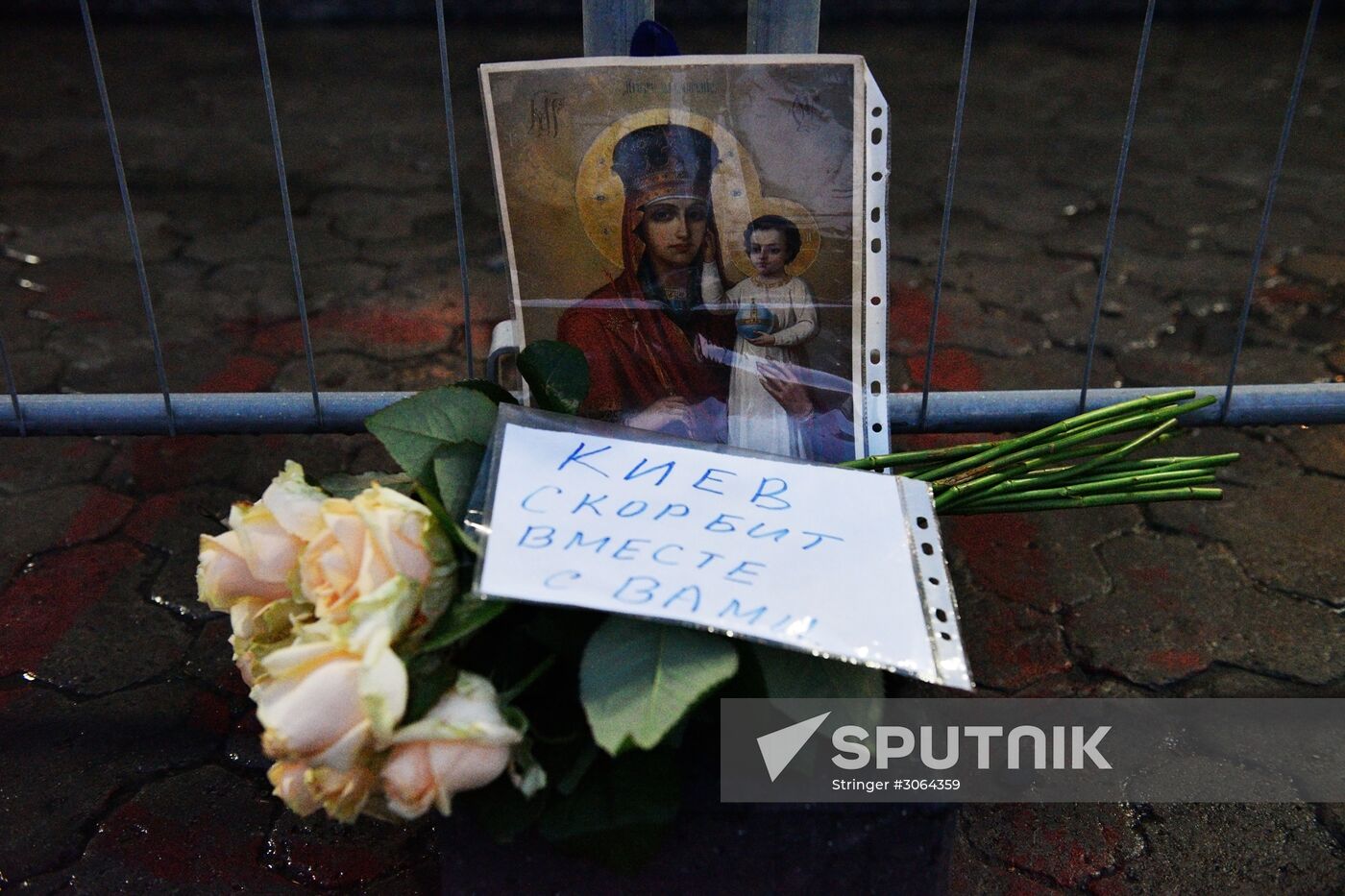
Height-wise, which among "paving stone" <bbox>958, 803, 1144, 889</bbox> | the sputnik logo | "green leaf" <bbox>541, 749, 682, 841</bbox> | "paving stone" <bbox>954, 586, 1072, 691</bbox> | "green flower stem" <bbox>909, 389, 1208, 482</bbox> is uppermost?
"green flower stem" <bbox>909, 389, 1208, 482</bbox>

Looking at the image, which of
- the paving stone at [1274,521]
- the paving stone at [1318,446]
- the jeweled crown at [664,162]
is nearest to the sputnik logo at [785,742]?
the jeweled crown at [664,162]

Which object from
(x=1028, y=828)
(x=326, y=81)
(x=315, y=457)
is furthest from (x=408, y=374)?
(x=326, y=81)

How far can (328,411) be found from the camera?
58.4 inches

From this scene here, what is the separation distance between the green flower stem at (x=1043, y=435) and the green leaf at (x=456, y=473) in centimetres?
42

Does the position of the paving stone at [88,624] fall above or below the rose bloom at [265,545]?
below

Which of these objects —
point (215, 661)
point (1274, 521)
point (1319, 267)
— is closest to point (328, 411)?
point (215, 661)

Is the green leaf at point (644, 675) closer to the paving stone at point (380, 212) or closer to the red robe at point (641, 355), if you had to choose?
the red robe at point (641, 355)

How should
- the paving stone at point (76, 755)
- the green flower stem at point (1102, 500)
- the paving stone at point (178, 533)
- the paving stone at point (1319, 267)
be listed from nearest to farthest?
the green flower stem at point (1102, 500) < the paving stone at point (76, 755) < the paving stone at point (178, 533) < the paving stone at point (1319, 267)

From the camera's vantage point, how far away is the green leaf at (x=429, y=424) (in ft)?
3.38

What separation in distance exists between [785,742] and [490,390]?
0.41m

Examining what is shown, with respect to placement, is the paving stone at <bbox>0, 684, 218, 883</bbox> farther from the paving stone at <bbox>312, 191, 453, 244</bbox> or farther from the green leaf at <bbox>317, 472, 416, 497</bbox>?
the paving stone at <bbox>312, 191, 453, 244</bbox>

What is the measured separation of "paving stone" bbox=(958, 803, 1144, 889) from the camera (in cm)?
136

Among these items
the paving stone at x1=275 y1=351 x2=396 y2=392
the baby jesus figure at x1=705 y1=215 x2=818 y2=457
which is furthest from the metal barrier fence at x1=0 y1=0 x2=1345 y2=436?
the paving stone at x1=275 y1=351 x2=396 y2=392

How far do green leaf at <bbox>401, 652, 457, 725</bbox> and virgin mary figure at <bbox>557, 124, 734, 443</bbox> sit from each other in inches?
15.2
